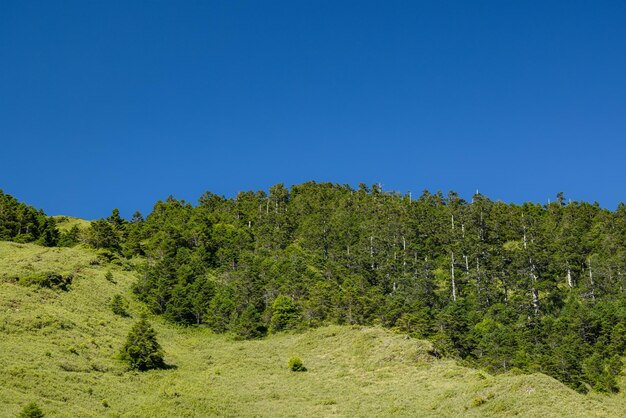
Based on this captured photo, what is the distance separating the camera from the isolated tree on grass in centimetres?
7106

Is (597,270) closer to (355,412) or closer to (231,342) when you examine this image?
(231,342)

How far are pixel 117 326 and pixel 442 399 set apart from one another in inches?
1962

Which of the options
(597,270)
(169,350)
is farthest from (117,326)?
(597,270)

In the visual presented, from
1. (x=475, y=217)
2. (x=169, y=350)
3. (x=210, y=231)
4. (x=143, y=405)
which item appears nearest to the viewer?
(x=143, y=405)

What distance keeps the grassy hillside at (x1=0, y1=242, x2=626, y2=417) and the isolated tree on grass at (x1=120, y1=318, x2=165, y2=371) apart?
65.1 inches

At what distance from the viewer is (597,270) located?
12406 centimetres

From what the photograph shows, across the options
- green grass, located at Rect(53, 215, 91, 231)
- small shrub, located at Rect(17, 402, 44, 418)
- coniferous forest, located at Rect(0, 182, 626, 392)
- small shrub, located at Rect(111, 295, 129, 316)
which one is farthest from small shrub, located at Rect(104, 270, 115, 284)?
small shrub, located at Rect(17, 402, 44, 418)

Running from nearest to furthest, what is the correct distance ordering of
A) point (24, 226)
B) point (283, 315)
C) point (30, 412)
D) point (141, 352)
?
point (30, 412)
point (141, 352)
point (283, 315)
point (24, 226)

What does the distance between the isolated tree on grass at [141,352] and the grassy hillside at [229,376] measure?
1655 millimetres

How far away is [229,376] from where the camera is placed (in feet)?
242

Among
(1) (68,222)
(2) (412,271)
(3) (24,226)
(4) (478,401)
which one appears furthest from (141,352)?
(1) (68,222)

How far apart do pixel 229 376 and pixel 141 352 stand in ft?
35.8

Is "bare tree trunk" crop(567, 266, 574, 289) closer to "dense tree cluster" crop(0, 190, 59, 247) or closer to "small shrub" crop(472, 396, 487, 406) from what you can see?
"small shrub" crop(472, 396, 487, 406)

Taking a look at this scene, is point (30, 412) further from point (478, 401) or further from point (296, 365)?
point (296, 365)
